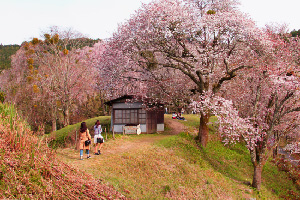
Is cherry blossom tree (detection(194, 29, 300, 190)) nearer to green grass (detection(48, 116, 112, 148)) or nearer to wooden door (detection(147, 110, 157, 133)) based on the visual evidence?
wooden door (detection(147, 110, 157, 133))

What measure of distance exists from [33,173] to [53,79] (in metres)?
23.9

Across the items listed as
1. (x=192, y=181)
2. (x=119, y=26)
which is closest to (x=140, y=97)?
(x=119, y=26)

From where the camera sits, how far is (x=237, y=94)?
1884 cm

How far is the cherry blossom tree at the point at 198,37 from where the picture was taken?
1432cm

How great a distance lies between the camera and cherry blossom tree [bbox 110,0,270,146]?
14320mm

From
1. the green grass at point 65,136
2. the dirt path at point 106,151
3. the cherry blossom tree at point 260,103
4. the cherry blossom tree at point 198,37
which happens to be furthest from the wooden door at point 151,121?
the cherry blossom tree at point 260,103

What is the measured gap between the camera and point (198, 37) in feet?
52.6

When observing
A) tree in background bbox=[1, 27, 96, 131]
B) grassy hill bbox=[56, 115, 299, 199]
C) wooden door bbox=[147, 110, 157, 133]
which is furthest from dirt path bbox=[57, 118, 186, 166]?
tree in background bbox=[1, 27, 96, 131]

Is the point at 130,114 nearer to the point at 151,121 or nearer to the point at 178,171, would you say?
the point at 151,121

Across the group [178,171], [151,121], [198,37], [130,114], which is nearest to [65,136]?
[130,114]

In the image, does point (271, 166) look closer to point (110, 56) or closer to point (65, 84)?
point (110, 56)

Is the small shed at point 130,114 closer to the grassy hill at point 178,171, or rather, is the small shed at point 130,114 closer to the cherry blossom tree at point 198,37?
the grassy hill at point 178,171

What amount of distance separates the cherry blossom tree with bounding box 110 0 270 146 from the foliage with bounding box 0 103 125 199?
10.2 metres

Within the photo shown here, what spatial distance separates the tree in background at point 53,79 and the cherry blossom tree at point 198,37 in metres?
12.1
